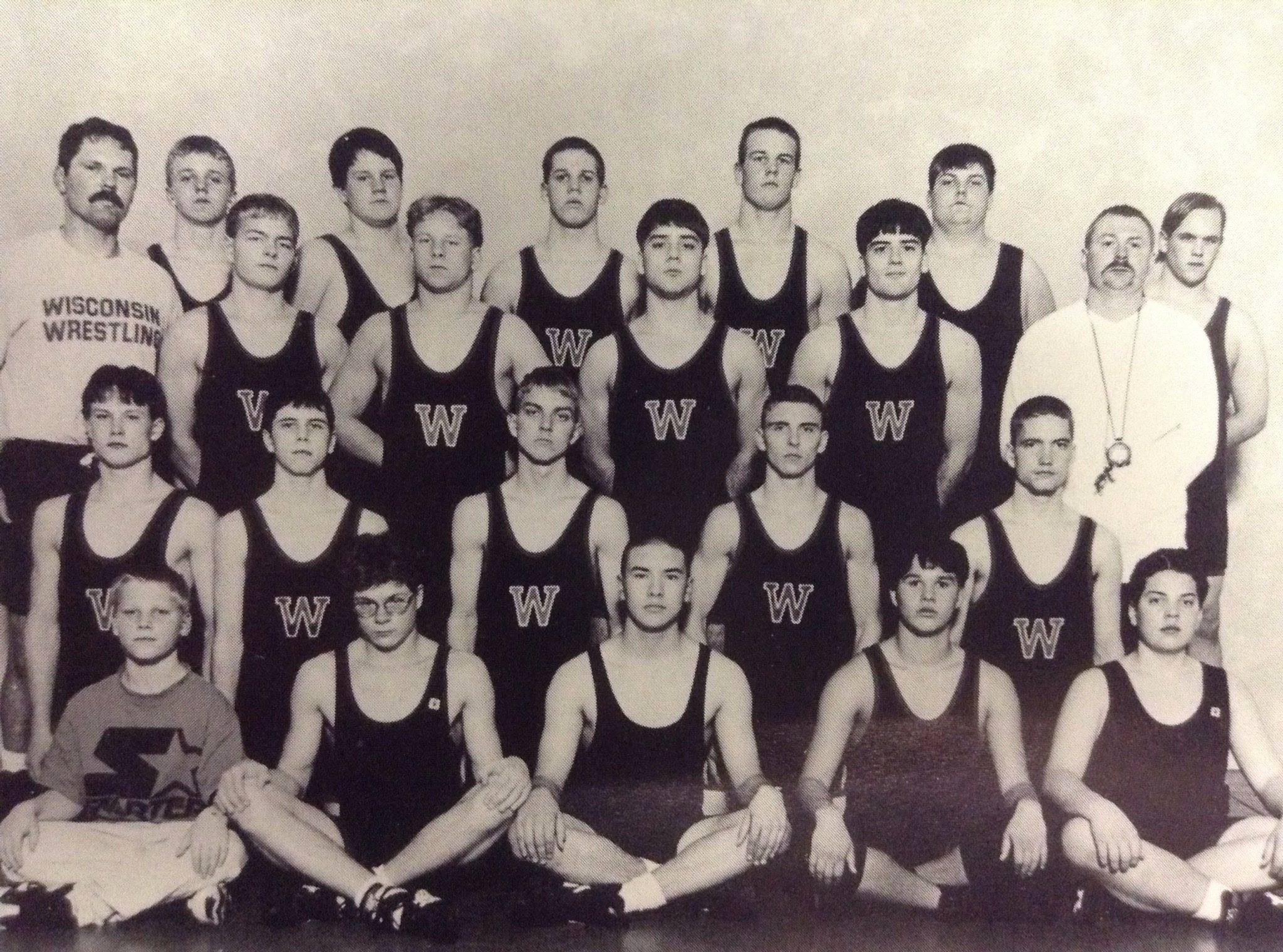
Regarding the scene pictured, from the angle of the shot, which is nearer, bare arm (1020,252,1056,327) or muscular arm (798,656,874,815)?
muscular arm (798,656,874,815)

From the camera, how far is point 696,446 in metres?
2.94

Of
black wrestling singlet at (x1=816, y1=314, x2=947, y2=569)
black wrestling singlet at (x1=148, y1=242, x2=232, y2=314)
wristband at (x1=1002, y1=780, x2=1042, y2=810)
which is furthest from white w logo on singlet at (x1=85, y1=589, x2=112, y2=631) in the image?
wristband at (x1=1002, y1=780, x2=1042, y2=810)

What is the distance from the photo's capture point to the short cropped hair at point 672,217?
295cm

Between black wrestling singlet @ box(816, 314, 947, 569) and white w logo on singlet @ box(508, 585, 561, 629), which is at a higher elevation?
black wrestling singlet @ box(816, 314, 947, 569)

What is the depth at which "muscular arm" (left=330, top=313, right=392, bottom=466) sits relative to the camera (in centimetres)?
293

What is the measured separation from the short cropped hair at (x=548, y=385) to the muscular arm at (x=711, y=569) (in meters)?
0.40

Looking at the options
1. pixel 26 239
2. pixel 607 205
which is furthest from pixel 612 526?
pixel 26 239

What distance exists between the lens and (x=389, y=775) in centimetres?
283

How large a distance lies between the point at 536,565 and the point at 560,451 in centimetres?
27

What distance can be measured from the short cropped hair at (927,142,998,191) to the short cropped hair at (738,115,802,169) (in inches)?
12.7

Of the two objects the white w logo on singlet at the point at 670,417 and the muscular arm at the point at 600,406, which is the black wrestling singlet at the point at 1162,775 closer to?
the white w logo on singlet at the point at 670,417

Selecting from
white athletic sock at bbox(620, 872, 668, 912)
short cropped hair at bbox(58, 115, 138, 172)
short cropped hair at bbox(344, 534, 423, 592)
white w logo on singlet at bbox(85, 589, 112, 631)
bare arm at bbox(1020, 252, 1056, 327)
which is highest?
short cropped hair at bbox(58, 115, 138, 172)

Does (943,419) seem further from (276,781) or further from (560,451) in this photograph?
(276,781)

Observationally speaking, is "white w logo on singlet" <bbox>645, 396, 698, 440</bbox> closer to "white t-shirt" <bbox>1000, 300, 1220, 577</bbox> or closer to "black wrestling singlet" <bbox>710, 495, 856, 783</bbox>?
"black wrestling singlet" <bbox>710, 495, 856, 783</bbox>
